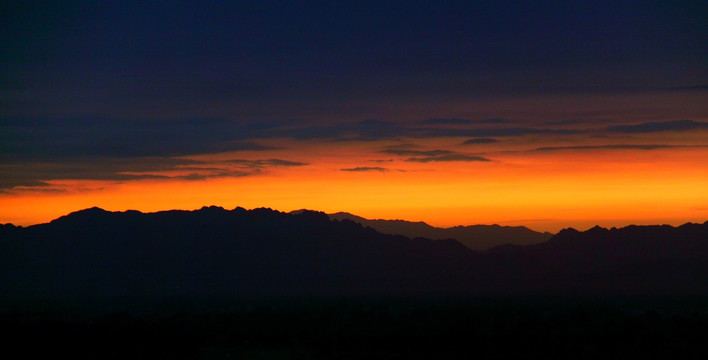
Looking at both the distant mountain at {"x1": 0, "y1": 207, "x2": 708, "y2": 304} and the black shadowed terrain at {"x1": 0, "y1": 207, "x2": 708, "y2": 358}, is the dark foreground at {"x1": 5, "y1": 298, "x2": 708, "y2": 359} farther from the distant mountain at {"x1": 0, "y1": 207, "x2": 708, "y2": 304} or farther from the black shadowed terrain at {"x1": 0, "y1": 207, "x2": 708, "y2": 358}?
the distant mountain at {"x1": 0, "y1": 207, "x2": 708, "y2": 304}

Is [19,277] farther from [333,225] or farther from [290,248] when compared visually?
[333,225]

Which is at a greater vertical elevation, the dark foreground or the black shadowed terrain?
the black shadowed terrain

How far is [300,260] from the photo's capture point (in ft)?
530

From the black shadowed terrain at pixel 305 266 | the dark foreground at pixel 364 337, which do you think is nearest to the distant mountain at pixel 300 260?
the black shadowed terrain at pixel 305 266

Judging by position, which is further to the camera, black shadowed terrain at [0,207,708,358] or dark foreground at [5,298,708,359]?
black shadowed terrain at [0,207,708,358]

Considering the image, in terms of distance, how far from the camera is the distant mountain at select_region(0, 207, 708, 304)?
14388cm

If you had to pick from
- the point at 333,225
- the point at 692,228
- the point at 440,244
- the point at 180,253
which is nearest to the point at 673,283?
the point at 692,228

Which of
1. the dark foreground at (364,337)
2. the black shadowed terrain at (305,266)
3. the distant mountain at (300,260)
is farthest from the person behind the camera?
the distant mountain at (300,260)

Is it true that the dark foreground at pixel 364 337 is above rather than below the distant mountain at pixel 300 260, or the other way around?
below

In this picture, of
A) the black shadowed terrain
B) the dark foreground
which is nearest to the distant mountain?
the black shadowed terrain

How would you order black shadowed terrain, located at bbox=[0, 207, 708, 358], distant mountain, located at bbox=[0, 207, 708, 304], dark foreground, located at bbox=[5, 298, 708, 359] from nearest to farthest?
1. dark foreground, located at bbox=[5, 298, 708, 359]
2. black shadowed terrain, located at bbox=[0, 207, 708, 358]
3. distant mountain, located at bbox=[0, 207, 708, 304]

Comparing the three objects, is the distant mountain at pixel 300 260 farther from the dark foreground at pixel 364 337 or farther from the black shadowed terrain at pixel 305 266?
the dark foreground at pixel 364 337

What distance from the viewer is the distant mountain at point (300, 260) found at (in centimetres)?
14388

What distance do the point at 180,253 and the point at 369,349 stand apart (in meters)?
120
